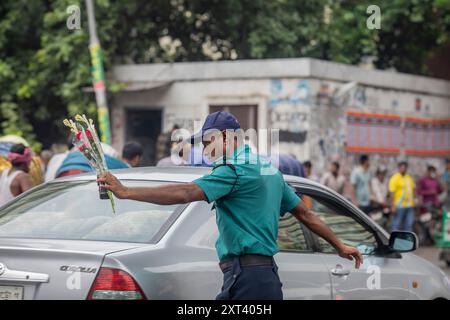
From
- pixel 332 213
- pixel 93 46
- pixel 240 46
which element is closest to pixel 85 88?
pixel 93 46

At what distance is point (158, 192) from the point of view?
4934mm

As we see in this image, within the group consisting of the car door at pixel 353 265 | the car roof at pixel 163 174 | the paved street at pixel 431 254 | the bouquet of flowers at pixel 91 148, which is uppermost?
the bouquet of flowers at pixel 91 148

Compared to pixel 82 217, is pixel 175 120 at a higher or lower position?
lower

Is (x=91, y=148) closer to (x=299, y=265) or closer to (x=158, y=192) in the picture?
(x=158, y=192)

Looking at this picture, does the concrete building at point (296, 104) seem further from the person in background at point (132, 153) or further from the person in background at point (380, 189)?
the person in background at point (132, 153)

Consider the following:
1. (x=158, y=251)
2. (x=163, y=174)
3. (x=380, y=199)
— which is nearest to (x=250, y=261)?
(x=158, y=251)

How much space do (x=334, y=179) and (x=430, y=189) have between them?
396cm

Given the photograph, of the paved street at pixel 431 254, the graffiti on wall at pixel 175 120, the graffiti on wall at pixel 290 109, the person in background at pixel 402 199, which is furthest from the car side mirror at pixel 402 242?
the graffiti on wall at pixel 175 120

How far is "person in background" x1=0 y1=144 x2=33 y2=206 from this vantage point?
9430 mm

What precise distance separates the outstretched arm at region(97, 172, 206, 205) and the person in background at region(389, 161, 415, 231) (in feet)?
49.7

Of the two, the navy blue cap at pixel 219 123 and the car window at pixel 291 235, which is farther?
the car window at pixel 291 235

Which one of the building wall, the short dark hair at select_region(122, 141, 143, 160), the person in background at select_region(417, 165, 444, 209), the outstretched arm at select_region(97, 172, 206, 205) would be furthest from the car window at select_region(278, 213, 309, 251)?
the person in background at select_region(417, 165, 444, 209)

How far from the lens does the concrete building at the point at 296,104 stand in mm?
19531

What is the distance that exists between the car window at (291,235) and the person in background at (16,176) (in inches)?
142
